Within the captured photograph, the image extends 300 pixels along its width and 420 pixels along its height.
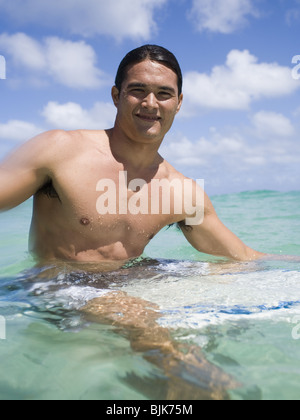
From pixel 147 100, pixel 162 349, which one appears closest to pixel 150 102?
pixel 147 100

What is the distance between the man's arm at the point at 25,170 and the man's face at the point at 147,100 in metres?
0.49

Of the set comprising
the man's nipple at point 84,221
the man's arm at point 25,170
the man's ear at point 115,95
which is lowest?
the man's nipple at point 84,221

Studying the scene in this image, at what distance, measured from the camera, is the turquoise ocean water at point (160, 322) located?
1326mm

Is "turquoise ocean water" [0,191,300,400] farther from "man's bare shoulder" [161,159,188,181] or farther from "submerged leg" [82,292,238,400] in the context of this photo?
"man's bare shoulder" [161,159,188,181]

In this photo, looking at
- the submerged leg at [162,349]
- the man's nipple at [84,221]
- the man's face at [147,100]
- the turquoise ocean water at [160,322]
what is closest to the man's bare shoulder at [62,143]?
the man's face at [147,100]

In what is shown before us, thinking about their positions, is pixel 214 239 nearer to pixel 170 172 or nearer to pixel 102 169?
pixel 170 172

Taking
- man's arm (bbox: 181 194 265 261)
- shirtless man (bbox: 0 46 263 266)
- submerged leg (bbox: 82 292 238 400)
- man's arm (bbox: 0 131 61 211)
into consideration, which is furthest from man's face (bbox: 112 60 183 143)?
submerged leg (bbox: 82 292 238 400)

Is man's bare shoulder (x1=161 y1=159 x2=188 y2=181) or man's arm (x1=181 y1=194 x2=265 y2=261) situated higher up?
man's bare shoulder (x1=161 y1=159 x2=188 y2=181)

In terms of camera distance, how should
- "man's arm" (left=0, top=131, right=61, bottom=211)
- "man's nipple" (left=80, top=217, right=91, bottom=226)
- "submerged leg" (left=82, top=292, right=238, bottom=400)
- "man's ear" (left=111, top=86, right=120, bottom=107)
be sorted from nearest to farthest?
"submerged leg" (left=82, top=292, right=238, bottom=400)
"man's arm" (left=0, top=131, right=61, bottom=211)
"man's nipple" (left=80, top=217, right=91, bottom=226)
"man's ear" (left=111, top=86, right=120, bottom=107)

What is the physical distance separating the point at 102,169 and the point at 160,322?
1.02 metres

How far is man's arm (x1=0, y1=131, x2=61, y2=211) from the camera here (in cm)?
203

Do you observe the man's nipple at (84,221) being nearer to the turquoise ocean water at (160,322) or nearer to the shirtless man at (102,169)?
the shirtless man at (102,169)

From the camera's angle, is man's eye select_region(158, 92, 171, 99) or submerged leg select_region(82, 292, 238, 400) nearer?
submerged leg select_region(82, 292, 238, 400)
